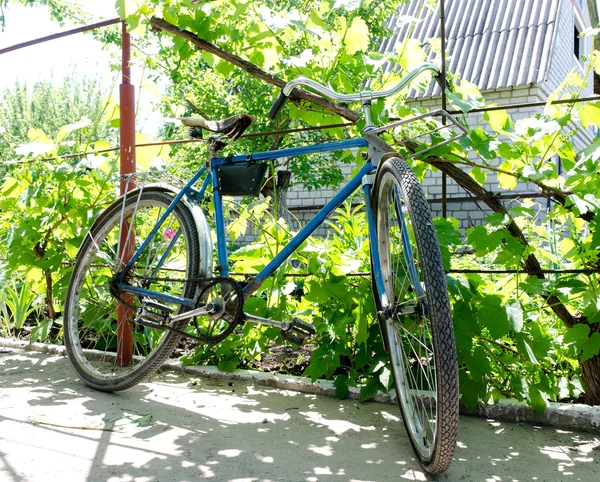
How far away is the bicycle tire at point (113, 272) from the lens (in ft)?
7.75

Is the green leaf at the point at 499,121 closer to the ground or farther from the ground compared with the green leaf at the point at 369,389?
farther from the ground

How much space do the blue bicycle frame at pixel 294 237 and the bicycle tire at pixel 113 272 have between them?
0.05m

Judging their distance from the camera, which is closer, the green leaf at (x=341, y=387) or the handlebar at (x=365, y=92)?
the handlebar at (x=365, y=92)

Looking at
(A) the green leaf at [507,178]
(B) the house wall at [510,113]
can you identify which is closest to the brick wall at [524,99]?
(B) the house wall at [510,113]

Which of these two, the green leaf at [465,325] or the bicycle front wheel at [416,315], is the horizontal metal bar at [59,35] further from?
the green leaf at [465,325]

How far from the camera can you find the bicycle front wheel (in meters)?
1.54

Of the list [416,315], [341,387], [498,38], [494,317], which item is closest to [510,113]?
[498,38]

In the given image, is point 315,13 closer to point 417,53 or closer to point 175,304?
point 417,53

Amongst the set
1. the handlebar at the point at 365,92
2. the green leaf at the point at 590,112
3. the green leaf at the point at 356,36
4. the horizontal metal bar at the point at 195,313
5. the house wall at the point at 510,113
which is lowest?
the horizontal metal bar at the point at 195,313

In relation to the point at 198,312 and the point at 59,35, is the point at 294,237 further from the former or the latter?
the point at 59,35

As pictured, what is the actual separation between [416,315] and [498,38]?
9436 mm

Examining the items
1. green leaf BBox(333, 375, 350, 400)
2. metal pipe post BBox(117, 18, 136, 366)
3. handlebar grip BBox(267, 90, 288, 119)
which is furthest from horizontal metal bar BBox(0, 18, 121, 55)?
green leaf BBox(333, 375, 350, 400)

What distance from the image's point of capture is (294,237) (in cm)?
212

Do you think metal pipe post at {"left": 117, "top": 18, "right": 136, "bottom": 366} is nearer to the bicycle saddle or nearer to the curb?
the curb
